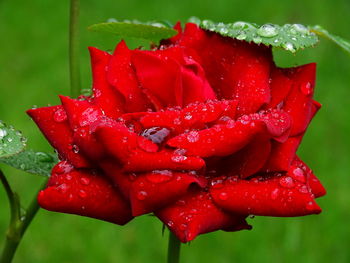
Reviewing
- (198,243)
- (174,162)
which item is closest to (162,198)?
(174,162)

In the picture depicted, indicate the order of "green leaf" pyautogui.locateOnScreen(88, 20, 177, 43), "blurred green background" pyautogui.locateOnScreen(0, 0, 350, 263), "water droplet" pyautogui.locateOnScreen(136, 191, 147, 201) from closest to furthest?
"water droplet" pyautogui.locateOnScreen(136, 191, 147, 201) < "green leaf" pyautogui.locateOnScreen(88, 20, 177, 43) < "blurred green background" pyautogui.locateOnScreen(0, 0, 350, 263)

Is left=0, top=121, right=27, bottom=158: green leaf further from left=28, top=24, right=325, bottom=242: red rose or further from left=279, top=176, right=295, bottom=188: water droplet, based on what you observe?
left=279, top=176, right=295, bottom=188: water droplet

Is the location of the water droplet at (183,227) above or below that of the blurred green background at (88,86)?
above

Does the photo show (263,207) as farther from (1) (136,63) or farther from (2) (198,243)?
(2) (198,243)

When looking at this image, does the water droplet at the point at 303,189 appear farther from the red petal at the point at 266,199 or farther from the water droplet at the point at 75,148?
the water droplet at the point at 75,148

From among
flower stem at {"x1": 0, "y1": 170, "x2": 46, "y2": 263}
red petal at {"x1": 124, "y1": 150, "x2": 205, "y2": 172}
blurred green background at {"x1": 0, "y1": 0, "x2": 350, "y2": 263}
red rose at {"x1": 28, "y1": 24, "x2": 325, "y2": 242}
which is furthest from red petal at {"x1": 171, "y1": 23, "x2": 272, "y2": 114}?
blurred green background at {"x1": 0, "y1": 0, "x2": 350, "y2": 263}

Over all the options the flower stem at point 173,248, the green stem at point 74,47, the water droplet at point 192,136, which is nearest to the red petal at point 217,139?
the water droplet at point 192,136
